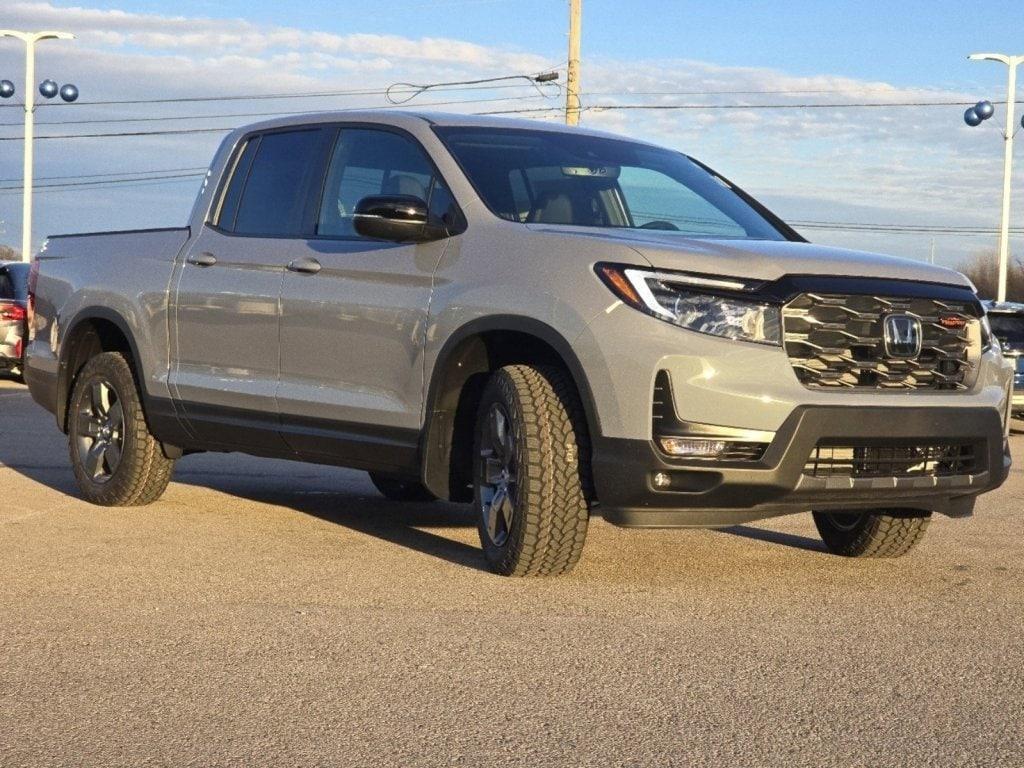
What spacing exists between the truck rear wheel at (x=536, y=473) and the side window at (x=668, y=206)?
1176 millimetres

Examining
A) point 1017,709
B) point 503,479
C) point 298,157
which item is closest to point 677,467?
point 503,479

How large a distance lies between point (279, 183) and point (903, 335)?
3.23m

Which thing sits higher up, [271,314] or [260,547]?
[271,314]

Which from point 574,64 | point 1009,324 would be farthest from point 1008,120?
point 1009,324

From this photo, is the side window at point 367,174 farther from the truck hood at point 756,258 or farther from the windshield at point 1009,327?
the windshield at point 1009,327

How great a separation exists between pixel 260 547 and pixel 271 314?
1.07m

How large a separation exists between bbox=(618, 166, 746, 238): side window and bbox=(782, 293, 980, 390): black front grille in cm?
106

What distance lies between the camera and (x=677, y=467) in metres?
6.16

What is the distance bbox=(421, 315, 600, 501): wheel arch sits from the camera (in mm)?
6797

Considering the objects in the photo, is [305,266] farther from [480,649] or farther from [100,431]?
[480,649]

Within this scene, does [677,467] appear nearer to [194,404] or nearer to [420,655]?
[420,655]

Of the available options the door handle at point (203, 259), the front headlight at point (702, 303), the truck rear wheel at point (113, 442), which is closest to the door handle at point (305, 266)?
the door handle at point (203, 259)

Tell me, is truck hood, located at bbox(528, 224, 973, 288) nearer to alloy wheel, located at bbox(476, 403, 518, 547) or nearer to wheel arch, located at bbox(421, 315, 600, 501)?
wheel arch, located at bbox(421, 315, 600, 501)

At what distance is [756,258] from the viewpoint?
6.29 meters
